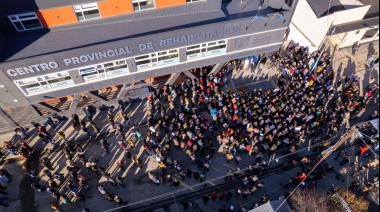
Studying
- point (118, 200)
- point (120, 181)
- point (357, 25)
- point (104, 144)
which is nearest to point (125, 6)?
point (104, 144)

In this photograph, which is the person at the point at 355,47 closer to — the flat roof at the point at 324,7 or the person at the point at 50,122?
the flat roof at the point at 324,7

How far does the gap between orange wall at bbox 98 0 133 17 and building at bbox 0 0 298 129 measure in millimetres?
63

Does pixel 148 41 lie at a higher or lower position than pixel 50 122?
higher

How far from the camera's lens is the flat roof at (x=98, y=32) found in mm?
17672

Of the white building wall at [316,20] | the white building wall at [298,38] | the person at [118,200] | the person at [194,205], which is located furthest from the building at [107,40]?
the person at [194,205]

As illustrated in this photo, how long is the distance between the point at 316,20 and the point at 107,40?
1823 centimetres

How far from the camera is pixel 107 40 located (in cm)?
1823

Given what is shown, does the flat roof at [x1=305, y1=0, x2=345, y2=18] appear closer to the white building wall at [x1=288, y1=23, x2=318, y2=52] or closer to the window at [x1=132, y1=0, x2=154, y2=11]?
the white building wall at [x1=288, y1=23, x2=318, y2=52]

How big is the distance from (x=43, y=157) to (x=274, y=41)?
62.4 feet

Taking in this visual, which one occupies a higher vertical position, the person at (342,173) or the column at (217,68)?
the column at (217,68)

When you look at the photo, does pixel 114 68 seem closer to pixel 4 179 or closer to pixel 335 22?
pixel 4 179

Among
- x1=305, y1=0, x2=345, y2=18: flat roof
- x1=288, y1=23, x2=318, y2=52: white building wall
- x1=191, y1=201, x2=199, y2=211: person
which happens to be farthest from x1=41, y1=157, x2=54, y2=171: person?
x1=305, y1=0, x2=345, y2=18: flat roof

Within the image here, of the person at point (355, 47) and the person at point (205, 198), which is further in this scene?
the person at point (355, 47)

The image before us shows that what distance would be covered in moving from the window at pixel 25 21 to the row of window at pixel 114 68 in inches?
131
